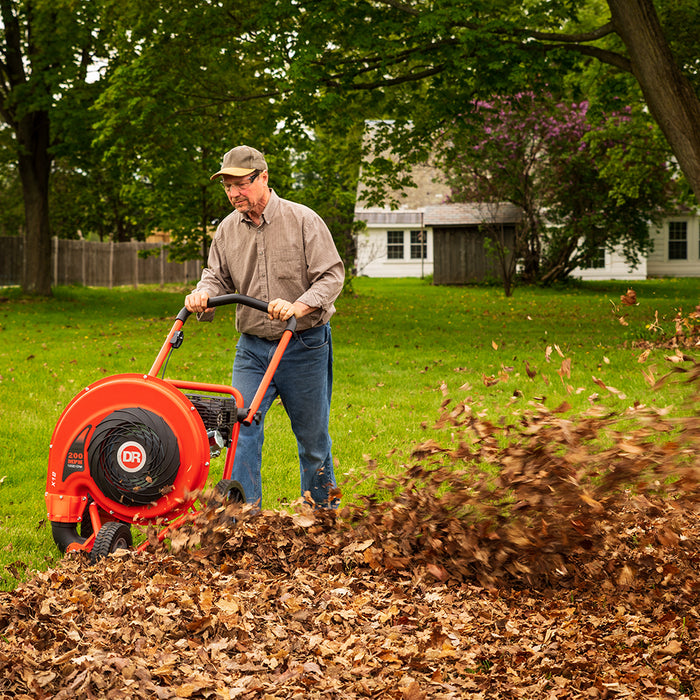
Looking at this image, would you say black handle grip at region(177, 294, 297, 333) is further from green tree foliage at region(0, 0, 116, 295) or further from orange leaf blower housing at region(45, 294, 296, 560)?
green tree foliage at region(0, 0, 116, 295)

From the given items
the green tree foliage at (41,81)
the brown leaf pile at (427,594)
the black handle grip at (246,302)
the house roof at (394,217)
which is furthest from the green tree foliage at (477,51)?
the house roof at (394,217)

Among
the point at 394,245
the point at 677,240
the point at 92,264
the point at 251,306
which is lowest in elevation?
the point at 251,306

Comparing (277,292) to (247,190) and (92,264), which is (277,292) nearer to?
(247,190)

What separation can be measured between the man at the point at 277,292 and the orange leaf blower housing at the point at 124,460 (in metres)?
0.72

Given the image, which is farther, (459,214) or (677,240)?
(677,240)

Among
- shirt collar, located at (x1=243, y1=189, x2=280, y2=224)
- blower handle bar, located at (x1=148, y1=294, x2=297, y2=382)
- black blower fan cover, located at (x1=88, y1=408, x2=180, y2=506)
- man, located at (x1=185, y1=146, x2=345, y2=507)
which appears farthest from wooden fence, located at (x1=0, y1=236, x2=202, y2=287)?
black blower fan cover, located at (x1=88, y1=408, x2=180, y2=506)

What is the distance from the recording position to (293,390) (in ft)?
14.9

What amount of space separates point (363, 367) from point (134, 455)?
7.54 m

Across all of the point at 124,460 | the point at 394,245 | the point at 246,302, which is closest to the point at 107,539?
the point at 124,460

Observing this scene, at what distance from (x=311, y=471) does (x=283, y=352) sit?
0.85 metres

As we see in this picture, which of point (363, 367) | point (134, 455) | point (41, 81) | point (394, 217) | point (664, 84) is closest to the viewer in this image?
point (134, 455)

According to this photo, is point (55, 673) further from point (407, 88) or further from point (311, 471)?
point (407, 88)

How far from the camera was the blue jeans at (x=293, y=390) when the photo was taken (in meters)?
4.48

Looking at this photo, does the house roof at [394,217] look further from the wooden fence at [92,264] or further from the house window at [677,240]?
the house window at [677,240]
